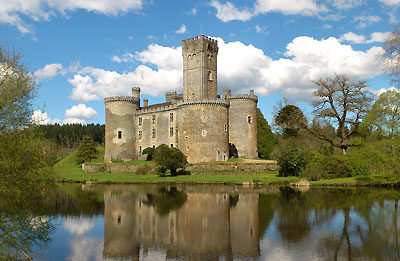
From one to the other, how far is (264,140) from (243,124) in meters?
6.91

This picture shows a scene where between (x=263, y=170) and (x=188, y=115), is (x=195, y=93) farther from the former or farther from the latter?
(x=263, y=170)

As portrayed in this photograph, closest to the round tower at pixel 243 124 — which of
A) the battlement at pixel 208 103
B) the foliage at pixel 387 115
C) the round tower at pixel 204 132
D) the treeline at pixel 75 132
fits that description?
the battlement at pixel 208 103

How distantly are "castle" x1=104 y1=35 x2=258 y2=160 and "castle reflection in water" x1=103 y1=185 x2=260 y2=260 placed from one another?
19.4 metres

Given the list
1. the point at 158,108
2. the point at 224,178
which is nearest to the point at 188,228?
the point at 224,178

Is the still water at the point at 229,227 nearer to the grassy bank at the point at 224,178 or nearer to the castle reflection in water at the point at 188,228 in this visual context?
the castle reflection in water at the point at 188,228

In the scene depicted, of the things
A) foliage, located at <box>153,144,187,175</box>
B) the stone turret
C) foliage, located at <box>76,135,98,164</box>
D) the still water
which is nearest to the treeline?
foliage, located at <box>76,135,98,164</box>

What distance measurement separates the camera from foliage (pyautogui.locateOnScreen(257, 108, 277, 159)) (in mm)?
52159

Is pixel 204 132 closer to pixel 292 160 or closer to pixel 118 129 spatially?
pixel 292 160

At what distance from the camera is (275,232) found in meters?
14.7

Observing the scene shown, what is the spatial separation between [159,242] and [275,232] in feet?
14.5

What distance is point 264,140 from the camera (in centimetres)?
5281

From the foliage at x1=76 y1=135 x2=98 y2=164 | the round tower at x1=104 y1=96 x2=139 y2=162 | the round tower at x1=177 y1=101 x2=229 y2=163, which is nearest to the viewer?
the round tower at x1=177 y1=101 x2=229 y2=163

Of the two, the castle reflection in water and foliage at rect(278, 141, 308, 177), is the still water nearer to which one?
the castle reflection in water

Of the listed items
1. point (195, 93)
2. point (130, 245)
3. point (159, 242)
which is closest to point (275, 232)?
point (159, 242)
